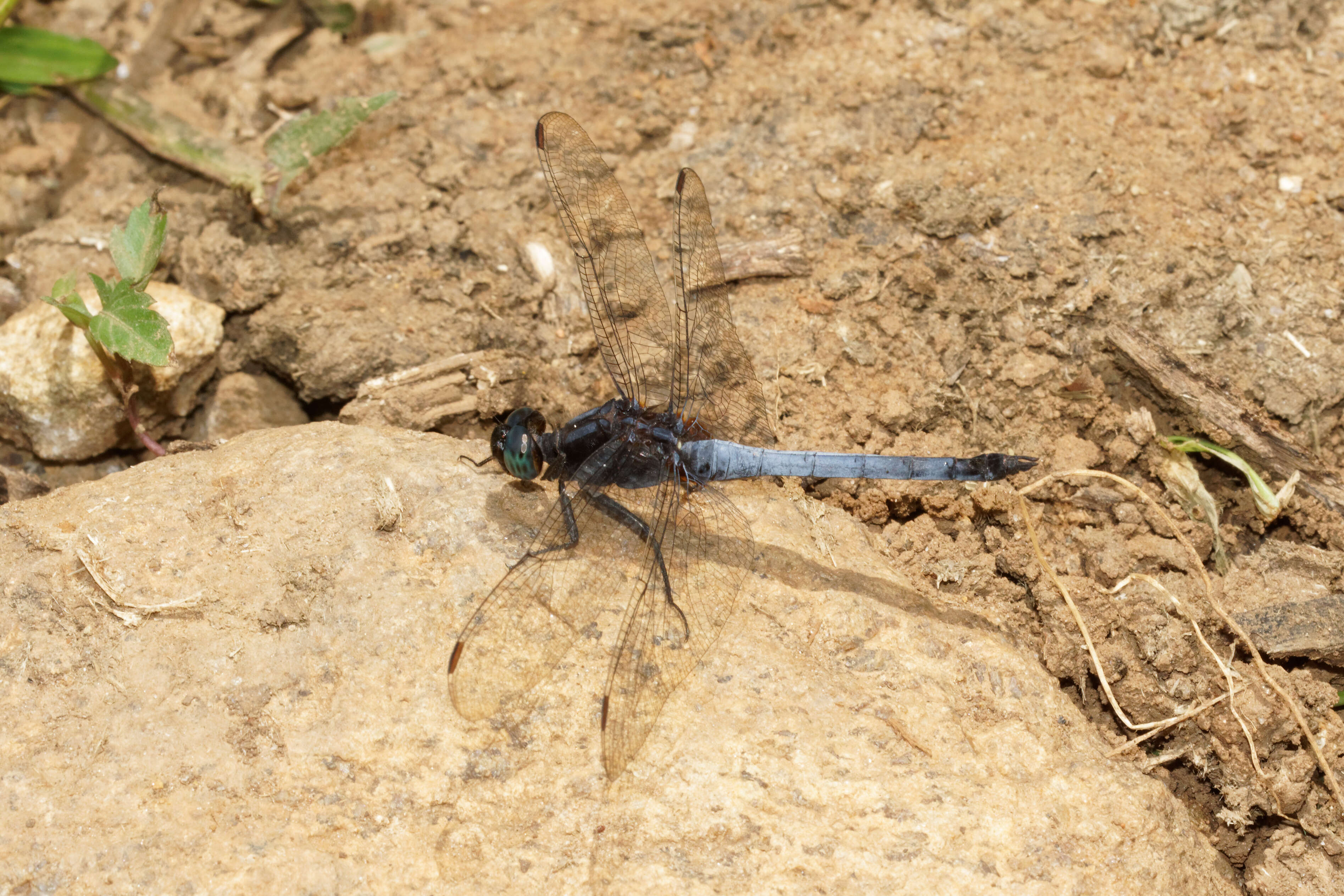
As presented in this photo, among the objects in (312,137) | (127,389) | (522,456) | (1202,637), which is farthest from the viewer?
(312,137)

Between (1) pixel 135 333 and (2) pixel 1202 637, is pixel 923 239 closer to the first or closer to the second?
(2) pixel 1202 637

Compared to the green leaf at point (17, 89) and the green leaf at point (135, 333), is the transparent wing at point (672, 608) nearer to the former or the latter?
the green leaf at point (135, 333)

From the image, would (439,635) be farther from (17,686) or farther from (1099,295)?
(1099,295)

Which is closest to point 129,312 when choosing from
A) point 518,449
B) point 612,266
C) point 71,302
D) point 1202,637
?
point 71,302

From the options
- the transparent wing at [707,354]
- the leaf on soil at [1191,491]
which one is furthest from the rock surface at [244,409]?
the leaf on soil at [1191,491]

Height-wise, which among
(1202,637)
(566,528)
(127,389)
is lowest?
(1202,637)

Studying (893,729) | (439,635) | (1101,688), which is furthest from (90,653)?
(1101,688)

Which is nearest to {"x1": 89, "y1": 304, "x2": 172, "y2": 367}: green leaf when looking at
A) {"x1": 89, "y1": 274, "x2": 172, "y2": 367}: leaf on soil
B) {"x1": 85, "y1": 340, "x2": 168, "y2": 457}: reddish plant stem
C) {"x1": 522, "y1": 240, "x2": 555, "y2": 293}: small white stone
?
{"x1": 89, "y1": 274, "x2": 172, "y2": 367}: leaf on soil
